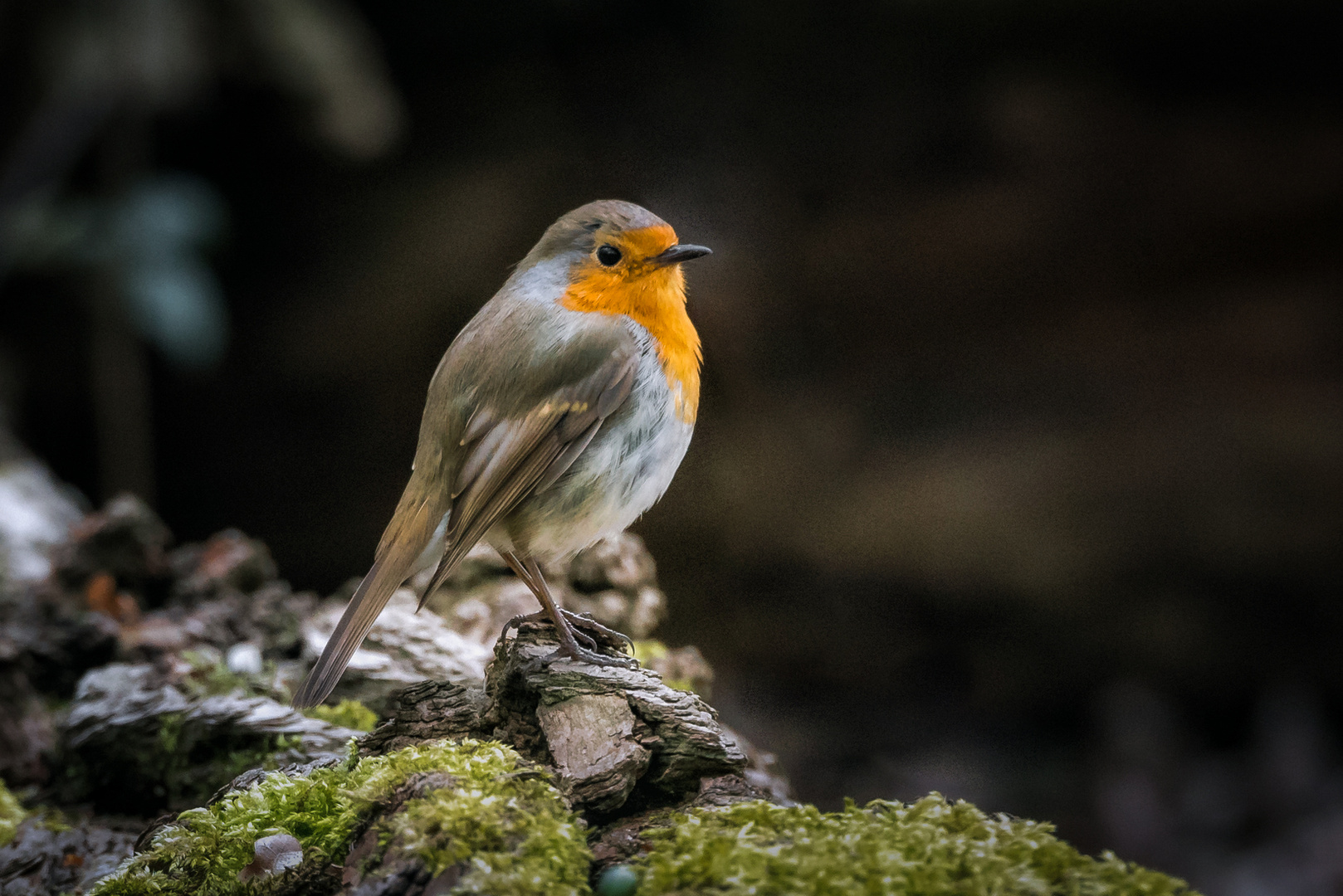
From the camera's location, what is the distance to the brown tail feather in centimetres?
217

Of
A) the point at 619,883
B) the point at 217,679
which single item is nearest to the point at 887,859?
the point at 619,883

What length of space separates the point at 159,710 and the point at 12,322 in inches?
203

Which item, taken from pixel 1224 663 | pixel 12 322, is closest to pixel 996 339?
pixel 1224 663

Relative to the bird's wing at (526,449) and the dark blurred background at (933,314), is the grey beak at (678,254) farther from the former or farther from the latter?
the dark blurred background at (933,314)

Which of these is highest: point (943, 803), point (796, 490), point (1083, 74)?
point (1083, 74)

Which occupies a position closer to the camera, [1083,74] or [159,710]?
[159,710]

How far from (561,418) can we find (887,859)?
4.19 feet

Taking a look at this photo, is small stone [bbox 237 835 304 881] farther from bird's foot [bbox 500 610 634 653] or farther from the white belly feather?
the white belly feather

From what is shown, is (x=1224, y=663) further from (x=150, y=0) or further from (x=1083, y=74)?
(x=150, y=0)

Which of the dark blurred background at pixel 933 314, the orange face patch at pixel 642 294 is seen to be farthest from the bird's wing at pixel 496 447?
the dark blurred background at pixel 933 314

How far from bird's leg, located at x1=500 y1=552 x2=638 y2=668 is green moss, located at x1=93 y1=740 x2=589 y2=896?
12.5 inches

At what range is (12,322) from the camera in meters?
6.70

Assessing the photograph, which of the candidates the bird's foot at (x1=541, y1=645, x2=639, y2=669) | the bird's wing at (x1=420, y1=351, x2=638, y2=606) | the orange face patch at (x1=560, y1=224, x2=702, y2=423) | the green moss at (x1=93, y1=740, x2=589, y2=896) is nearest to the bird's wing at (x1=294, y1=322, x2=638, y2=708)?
the bird's wing at (x1=420, y1=351, x2=638, y2=606)

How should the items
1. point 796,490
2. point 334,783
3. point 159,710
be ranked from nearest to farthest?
point 334,783
point 159,710
point 796,490
